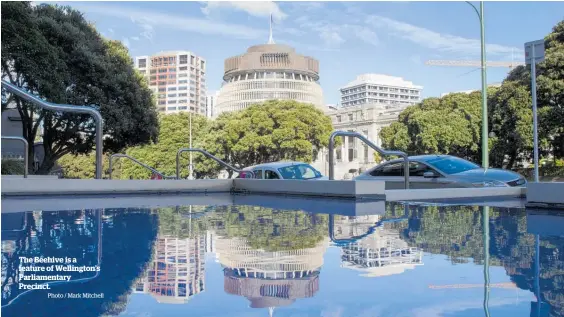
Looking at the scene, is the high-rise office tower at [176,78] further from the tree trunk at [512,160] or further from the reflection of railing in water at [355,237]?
the reflection of railing in water at [355,237]

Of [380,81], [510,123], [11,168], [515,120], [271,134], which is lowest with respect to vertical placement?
[11,168]

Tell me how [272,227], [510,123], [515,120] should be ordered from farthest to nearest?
[510,123] < [515,120] < [272,227]

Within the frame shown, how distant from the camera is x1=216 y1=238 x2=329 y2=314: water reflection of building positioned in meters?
2.02

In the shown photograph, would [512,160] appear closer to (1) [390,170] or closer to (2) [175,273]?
(1) [390,170]

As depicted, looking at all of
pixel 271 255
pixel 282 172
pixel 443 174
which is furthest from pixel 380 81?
pixel 271 255

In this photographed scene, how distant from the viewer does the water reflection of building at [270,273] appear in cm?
202

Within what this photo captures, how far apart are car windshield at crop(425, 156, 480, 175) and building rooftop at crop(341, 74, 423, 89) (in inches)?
6136

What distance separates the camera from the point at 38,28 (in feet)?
56.6

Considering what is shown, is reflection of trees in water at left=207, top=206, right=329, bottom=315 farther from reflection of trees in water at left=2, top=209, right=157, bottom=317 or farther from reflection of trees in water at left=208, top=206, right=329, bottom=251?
reflection of trees in water at left=2, top=209, right=157, bottom=317

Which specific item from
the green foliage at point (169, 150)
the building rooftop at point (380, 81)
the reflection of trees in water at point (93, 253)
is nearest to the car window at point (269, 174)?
the reflection of trees in water at point (93, 253)

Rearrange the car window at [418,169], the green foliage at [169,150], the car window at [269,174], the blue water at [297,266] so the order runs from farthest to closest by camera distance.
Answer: the green foliage at [169,150] < the car window at [269,174] < the car window at [418,169] < the blue water at [297,266]

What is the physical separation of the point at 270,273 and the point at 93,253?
1122 mm

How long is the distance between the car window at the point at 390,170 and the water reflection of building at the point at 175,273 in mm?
7409

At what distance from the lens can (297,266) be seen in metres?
2.59
